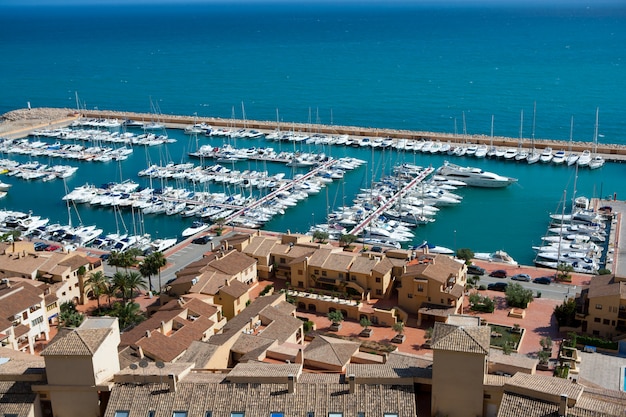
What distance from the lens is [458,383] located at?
999 inches

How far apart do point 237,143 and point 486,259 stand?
57917 mm

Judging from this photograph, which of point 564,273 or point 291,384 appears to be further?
point 564,273

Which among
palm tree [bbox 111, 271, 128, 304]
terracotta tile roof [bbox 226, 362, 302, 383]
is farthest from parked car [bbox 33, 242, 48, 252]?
terracotta tile roof [bbox 226, 362, 302, 383]

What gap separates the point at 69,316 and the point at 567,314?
3403cm

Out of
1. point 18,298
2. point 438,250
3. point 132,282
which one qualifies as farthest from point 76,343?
point 438,250

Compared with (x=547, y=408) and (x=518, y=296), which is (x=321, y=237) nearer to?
(x=518, y=296)

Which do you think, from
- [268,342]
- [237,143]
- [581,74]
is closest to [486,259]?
[268,342]

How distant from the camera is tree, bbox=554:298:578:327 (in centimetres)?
4681

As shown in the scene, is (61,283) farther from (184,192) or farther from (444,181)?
(444,181)

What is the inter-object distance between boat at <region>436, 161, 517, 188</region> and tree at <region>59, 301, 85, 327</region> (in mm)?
51861

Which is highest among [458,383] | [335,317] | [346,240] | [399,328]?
[458,383]

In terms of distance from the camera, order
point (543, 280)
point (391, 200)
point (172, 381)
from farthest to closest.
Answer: point (391, 200), point (543, 280), point (172, 381)

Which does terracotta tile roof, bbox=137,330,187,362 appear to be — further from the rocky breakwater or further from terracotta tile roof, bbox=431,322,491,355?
the rocky breakwater

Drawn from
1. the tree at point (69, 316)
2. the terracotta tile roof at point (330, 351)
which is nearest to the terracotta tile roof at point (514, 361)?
the terracotta tile roof at point (330, 351)
